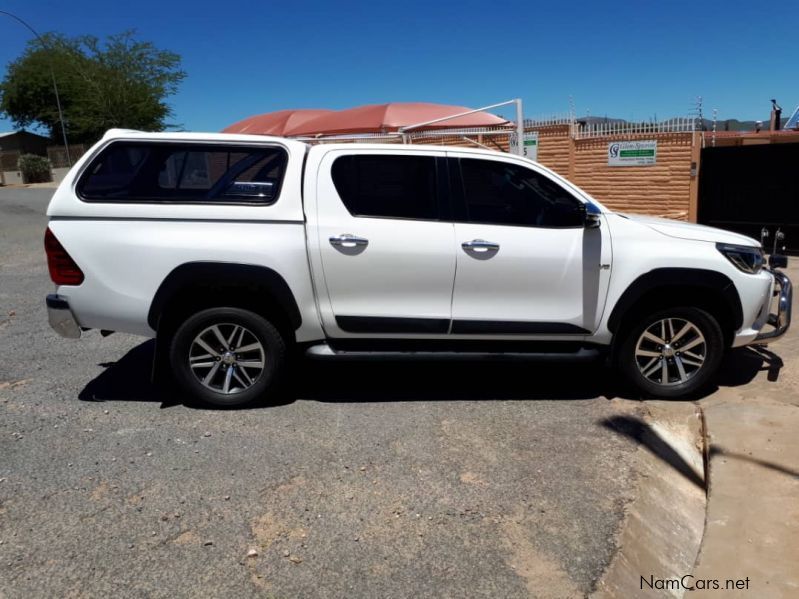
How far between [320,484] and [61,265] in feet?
7.81

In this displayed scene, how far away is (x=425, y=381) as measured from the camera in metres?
5.64

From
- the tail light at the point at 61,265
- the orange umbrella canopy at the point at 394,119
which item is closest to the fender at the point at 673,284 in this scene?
the tail light at the point at 61,265

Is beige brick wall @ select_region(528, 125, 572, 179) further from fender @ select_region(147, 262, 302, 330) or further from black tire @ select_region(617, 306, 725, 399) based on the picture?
fender @ select_region(147, 262, 302, 330)

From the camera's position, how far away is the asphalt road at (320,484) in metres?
3.12

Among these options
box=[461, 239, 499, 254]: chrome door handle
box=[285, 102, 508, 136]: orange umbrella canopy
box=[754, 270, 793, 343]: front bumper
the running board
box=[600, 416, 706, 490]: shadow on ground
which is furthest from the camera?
box=[285, 102, 508, 136]: orange umbrella canopy

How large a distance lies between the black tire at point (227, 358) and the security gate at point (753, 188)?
9.52 metres

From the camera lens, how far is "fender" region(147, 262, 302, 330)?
15.4 ft

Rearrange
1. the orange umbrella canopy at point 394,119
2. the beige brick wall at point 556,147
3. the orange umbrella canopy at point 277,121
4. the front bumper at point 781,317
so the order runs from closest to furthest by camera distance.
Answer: the front bumper at point 781,317, the beige brick wall at point 556,147, the orange umbrella canopy at point 394,119, the orange umbrella canopy at point 277,121

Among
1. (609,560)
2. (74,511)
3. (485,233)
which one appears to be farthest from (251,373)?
(609,560)

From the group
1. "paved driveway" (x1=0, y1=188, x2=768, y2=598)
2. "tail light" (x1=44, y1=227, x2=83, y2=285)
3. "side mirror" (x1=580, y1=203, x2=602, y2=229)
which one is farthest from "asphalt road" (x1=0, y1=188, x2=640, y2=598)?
"side mirror" (x1=580, y1=203, x2=602, y2=229)

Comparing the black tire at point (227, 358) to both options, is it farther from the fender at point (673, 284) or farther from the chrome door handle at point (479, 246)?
the fender at point (673, 284)

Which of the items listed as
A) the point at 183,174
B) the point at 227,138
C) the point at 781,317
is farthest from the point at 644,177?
the point at 183,174

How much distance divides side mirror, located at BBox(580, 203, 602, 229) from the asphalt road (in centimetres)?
135

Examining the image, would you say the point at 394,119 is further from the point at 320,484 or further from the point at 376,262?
the point at 320,484
